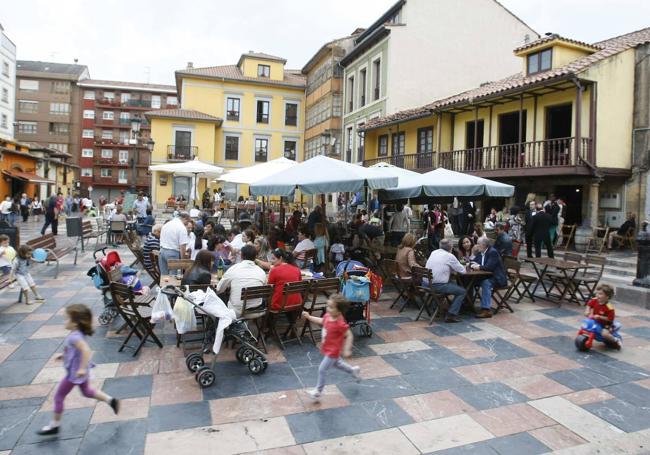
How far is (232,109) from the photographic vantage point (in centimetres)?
3747

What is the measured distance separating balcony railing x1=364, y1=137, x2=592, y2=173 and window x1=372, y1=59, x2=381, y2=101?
636 cm

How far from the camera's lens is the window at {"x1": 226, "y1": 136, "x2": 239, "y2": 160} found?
123 ft

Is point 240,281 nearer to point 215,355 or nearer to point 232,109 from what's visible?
point 215,355

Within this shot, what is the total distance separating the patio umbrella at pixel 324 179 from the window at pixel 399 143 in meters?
15.6

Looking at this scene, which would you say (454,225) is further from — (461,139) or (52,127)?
(52,127)

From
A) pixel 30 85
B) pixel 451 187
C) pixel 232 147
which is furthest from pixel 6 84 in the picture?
pixel 451 187

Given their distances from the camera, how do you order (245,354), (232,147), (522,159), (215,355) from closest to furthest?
(215,355), (245,354), (522,159), (232,147)

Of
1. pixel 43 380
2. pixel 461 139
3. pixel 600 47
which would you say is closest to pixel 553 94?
pixel 600 47

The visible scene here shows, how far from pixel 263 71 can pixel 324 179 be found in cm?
3360

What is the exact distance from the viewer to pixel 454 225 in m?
17.5

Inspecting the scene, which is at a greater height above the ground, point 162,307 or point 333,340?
point 162,307

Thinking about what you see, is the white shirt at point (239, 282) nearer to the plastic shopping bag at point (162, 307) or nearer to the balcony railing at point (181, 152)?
the plastic shopping bag at point (162, 307)

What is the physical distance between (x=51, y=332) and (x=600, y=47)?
18891 mm

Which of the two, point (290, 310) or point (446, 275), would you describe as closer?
point (290, 310)
